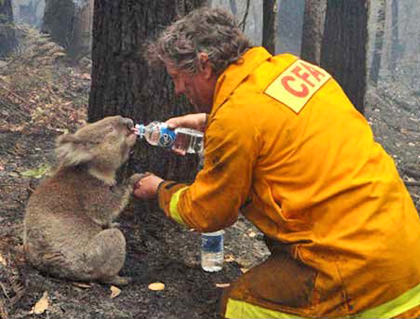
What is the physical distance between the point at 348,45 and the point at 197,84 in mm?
7241

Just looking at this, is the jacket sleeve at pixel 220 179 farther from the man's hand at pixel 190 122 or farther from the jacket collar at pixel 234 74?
the man's hand at pixel 190 122

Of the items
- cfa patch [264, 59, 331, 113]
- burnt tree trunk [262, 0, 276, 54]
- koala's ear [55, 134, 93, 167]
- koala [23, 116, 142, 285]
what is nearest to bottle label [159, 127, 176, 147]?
koala [23, 116, 142, 285]

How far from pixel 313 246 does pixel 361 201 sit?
14.8 inches

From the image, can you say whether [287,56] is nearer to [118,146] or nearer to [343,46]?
[118,146]

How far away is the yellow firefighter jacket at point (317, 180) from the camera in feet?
11.0

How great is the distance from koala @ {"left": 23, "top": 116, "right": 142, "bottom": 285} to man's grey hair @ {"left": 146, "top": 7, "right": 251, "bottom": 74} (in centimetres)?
119

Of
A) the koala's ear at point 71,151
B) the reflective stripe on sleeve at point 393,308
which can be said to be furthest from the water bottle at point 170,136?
the reflective stripe on sleeve at point 393,308

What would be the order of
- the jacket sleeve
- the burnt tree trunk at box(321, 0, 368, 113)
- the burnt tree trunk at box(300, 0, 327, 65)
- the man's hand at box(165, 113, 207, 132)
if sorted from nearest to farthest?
the jacket sleeve
the man's hand at box(165, 113, 207, 132)
the burnt tree trunk at box(321, 0, 368, 113)
the burnt tree trunk at box(300, 0, 327, 65)

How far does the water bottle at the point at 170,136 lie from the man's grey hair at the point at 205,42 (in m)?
0.93

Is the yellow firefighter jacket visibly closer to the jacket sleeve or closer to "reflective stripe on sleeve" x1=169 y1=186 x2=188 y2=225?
the jacket sleeve

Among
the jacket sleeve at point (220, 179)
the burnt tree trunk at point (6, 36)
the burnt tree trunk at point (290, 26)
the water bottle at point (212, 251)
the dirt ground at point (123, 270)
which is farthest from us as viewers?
the burnt tree trunk at point (290, 26)

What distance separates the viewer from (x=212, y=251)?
491 cm

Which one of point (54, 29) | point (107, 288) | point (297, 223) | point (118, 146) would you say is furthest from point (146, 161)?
point (54, 29)

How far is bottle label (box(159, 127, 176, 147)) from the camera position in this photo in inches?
177
